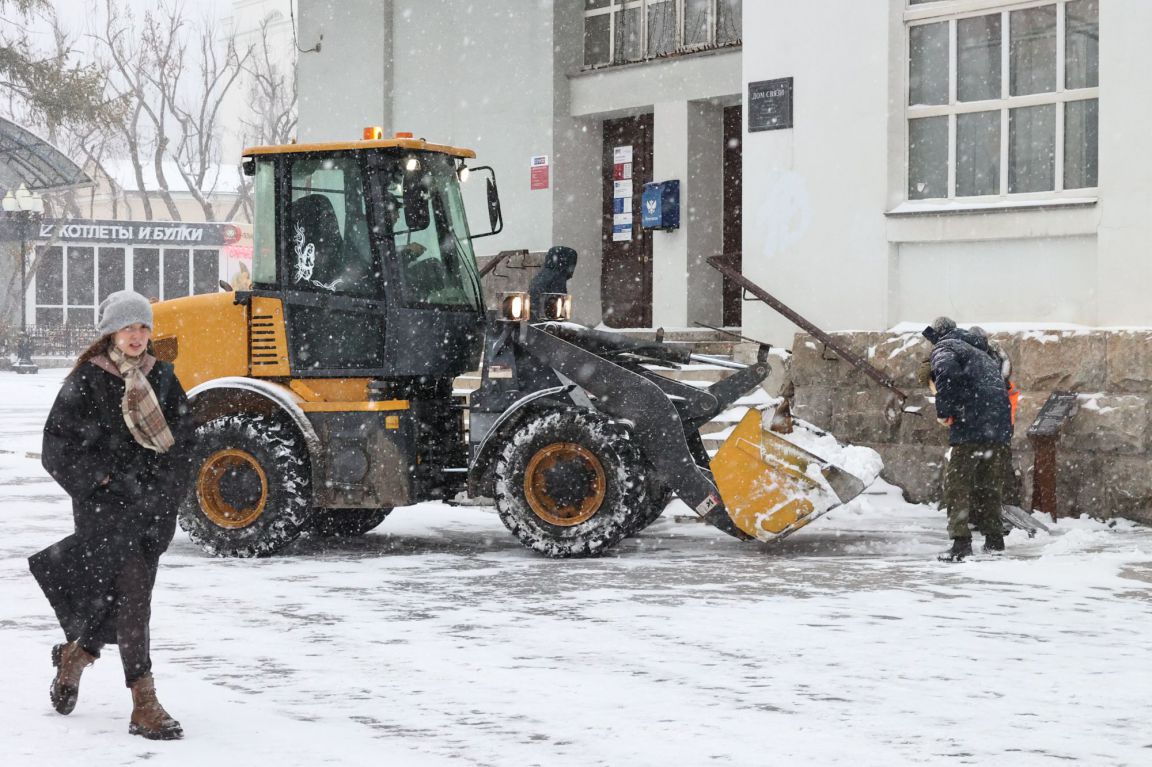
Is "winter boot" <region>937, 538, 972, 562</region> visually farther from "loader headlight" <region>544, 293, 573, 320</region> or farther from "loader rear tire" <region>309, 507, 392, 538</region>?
"loader rear tire" <region>309, 507, 392, 538</region>

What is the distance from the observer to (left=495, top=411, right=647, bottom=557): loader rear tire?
984cm

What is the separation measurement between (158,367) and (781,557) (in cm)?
535

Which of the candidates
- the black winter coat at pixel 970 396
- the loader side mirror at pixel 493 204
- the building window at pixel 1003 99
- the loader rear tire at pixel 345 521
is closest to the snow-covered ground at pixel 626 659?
the loader rear tire at pixel 345 521

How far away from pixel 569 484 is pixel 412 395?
1.36 metres

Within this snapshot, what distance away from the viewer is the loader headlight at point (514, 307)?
1036 cm

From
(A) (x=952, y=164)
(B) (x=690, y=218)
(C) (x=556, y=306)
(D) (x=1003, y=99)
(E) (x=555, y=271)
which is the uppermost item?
(D) (x=1003, y=99)

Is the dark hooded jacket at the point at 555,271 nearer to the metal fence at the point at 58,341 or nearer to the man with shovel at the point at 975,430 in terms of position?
the man with shovel at the point at 975,430

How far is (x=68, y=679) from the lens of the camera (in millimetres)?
5777

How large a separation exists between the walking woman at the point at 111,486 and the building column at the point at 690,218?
10725 mm

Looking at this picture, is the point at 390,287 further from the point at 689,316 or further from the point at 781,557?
the point at 689,316

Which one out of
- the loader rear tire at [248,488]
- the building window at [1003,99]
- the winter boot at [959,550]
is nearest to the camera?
the winter boot at [959,550]

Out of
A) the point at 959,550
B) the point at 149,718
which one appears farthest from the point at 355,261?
the point at 149,718

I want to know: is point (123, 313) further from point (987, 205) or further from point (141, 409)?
point (987, 205)

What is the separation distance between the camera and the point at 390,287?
10.4 metres
